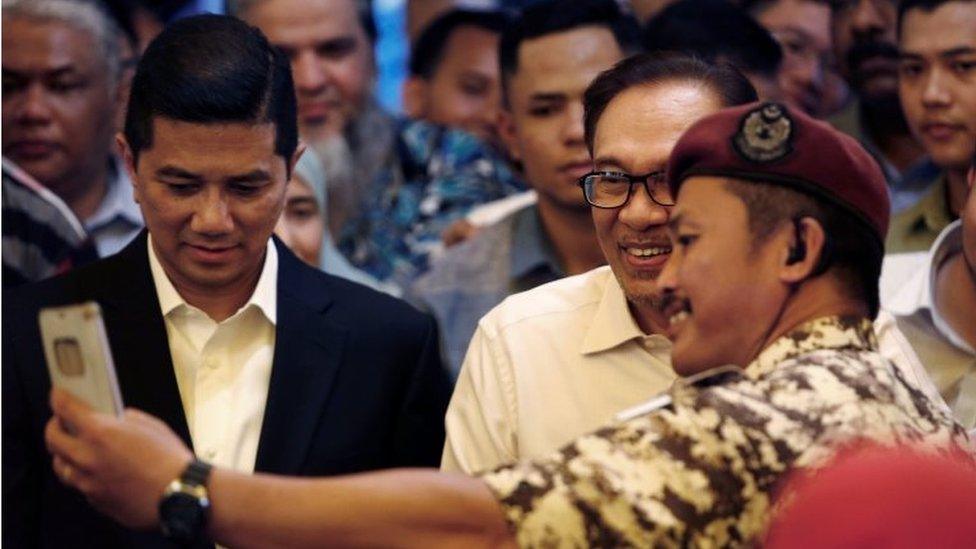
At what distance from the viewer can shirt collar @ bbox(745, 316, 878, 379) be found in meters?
2.93

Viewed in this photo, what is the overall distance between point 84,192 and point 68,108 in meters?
0.26

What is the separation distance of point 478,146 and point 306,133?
1.91 feet

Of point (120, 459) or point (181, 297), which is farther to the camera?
point (181, 297)

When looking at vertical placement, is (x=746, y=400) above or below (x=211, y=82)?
below

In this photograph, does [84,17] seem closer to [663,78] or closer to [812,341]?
[663,78]

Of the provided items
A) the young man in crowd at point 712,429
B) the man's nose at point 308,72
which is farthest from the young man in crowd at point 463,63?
the young man in crowd at point 712,429

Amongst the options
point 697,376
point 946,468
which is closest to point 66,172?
point 697,376

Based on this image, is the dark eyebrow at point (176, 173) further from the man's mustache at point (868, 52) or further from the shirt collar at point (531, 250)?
the man's mustache at point (868, 52)

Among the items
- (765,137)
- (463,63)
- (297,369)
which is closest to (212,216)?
(297,369)

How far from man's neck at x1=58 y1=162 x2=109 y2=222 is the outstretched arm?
2.93 meters

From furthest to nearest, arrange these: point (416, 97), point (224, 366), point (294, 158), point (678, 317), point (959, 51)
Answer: point (416, 97)
point (959, 51)
point (294, 158)
point (224, 366)
point (678, 317)

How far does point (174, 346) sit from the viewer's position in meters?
3.80

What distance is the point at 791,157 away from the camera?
292 centimetres

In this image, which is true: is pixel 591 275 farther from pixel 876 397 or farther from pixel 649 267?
pixel 876 397
